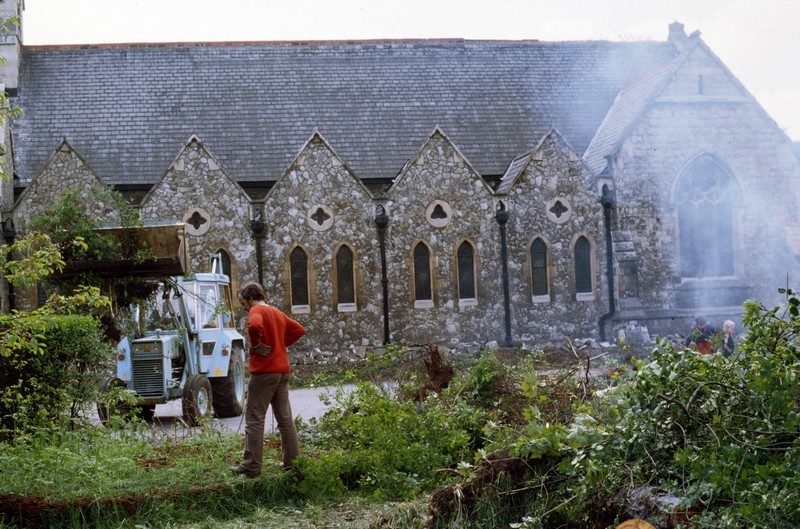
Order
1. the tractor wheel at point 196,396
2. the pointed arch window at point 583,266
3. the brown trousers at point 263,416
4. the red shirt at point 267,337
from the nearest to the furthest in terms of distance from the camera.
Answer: the brown trousers at point 263,416 < the red shirt at point 267,337 < the tractor wheel at point 196,396 < the pointed arch window at point 583,266

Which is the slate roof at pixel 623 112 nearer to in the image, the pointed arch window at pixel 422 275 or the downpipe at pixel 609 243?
the downpipe at pixel 609 243

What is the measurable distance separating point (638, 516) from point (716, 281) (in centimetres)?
2150

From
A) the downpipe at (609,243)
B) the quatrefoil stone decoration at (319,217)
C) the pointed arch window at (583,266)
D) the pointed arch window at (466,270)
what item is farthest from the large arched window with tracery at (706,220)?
the quatrefoil stone decoration at (319,217)

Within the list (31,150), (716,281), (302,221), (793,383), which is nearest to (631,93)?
(716,281)

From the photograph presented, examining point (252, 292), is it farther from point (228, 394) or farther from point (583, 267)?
point (583, 267)

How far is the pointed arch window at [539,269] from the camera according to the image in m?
26.0

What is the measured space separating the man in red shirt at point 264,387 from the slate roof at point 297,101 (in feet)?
56.5

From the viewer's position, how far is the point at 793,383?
20.4ft

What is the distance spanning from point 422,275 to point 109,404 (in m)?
15.5

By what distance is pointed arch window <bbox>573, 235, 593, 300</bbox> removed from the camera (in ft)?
86.1

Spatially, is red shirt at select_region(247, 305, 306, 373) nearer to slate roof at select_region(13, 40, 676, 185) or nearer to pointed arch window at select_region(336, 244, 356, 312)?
pointed arch window at select_region(336, 244, 356, 312)

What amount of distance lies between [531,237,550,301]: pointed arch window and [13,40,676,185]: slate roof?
2.74m

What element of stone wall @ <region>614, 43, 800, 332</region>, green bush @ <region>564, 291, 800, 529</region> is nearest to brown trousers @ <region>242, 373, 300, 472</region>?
green bush @ <region>564, 291, 800, 529</region>

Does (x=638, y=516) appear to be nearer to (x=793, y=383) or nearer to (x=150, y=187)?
(x=793, y=383)
